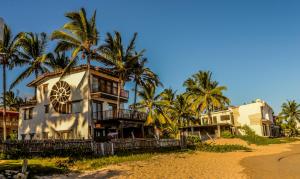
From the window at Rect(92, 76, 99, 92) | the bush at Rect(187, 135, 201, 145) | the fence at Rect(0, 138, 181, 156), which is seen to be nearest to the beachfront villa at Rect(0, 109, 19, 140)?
the window at Rect(92, 76, 99, 92)

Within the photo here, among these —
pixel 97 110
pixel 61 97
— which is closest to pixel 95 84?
pixel 97 110

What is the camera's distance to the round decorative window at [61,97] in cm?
3334

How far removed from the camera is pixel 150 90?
40.3 m

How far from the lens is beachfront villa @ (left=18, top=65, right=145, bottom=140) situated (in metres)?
31.3

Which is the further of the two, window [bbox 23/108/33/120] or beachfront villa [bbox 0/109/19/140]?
beachfront villa [bbox 0/109/19/140]

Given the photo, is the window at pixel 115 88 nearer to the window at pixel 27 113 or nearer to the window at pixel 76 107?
the window at pixel 76 107

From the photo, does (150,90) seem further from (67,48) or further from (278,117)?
(278,117)

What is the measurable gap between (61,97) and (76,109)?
3.14m

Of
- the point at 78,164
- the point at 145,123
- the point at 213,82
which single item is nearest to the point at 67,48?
the point at 145,123

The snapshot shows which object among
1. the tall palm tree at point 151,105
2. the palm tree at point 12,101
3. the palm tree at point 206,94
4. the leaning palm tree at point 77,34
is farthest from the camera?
the palm tree at point 12,101

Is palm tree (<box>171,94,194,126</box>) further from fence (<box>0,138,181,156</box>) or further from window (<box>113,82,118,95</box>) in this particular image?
fence (<box>0,138,181,156</box>)

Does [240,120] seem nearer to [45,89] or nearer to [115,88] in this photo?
[115,88]

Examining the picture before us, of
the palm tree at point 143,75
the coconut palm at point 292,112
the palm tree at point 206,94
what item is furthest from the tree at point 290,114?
the palm tree at point 143,75

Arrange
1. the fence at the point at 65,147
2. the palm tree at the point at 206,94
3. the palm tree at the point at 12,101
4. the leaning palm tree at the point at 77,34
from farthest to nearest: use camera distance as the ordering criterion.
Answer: the palm tree at the point at 12,101 → the palm tree at the point at 206,94 → the leaning palm tree at the point at 77,34 → the fence at the point at 65,147
